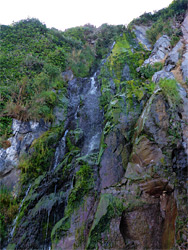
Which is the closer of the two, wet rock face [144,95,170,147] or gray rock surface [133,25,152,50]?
wet rock face [144,95,170,147]

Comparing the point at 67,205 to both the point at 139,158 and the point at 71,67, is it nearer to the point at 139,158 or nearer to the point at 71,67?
the point at 139,158

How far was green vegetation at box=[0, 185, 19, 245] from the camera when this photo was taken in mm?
A: 5066

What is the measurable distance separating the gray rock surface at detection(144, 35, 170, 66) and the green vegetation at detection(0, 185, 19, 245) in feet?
28.6

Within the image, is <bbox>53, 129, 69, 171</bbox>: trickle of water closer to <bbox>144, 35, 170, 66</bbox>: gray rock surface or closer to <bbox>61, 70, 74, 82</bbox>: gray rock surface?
<bbox>61, 70, 74, 82</bbox>: gray rock surface

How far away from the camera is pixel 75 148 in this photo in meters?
6.68

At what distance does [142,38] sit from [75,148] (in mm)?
10107

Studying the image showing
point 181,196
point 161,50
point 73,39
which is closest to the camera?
point 181,196

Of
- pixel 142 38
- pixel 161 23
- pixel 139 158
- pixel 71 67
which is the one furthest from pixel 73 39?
pixel 139 158

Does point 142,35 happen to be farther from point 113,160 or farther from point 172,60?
point 113,160

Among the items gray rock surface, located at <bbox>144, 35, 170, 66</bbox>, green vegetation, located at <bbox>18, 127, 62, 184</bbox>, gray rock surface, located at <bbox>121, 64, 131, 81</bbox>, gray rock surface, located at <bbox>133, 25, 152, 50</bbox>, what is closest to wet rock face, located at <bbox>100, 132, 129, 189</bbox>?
green vegetation, located at <bbox>18, 127, 62, 184</bbox>

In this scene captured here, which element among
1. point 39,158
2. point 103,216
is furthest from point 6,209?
point 103,216

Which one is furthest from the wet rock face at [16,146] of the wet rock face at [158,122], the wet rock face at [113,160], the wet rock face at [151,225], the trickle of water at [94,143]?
the wet rock face at [158,122]

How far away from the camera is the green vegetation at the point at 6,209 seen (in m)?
5.07

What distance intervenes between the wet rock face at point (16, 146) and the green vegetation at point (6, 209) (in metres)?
0.32
